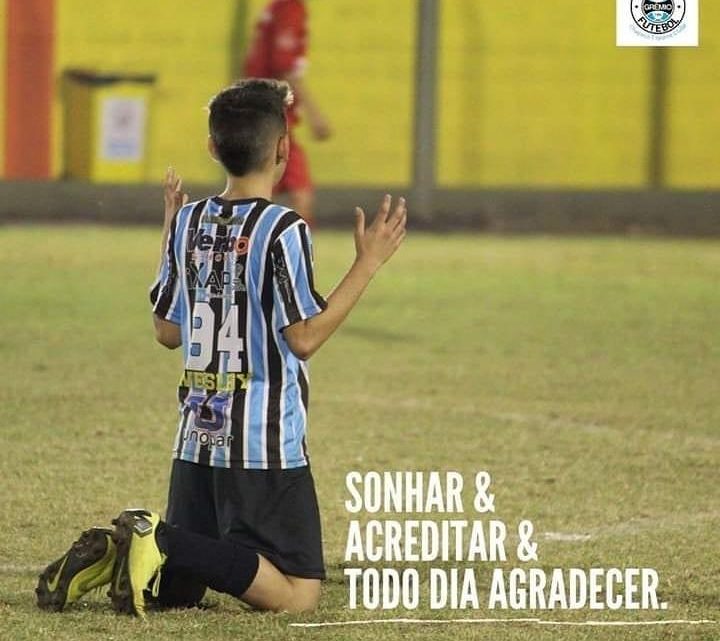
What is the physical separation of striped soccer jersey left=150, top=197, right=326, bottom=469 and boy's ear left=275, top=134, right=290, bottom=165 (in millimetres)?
133

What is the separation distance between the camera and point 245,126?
15.6ft

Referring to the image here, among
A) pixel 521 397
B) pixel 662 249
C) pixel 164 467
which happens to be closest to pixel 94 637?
pixel 164 467

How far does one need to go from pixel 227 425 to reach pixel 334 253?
1068 centimetres

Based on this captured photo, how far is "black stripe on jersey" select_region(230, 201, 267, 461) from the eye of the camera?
187 inches

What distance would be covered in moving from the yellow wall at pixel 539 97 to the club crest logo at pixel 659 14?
27.8 feet

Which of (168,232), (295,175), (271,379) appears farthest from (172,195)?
(295,175)

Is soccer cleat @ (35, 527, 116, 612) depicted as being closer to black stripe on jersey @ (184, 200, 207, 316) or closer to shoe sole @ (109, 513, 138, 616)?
shoe sole @ (109, 513, 138, 616)

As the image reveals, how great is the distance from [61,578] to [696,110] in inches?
659

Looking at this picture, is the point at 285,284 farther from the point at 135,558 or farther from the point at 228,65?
the point at 228,65

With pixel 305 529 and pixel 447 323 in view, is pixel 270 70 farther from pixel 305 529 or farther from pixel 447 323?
pixel 305 529

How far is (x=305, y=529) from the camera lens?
4805mm

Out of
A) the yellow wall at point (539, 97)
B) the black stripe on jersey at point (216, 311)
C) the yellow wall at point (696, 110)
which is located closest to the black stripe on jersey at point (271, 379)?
the black stripe on jersey at point (216, 311)

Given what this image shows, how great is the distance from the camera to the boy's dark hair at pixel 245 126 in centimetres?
476

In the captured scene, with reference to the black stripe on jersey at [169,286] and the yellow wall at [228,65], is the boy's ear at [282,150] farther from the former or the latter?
the yellow wall at [228,65]
